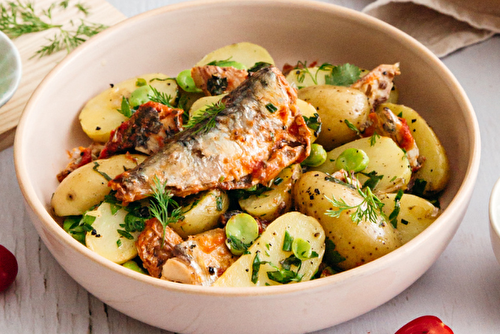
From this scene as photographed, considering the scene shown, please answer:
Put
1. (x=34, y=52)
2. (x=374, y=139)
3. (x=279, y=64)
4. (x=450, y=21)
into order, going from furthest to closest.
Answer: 1. (x=450, y=21)
2. (x=34, y=52)
3. (x=279, y=64)
4. (x=374, y=139)

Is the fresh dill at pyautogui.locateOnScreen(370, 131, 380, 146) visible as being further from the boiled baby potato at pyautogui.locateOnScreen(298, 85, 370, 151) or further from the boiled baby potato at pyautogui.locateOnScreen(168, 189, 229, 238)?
the boiled baby potato at pyautogui.locateOnScreen(168, 189, 229, 238)

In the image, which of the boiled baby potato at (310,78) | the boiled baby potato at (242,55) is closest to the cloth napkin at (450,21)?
the boiled baby potato at (310,78)

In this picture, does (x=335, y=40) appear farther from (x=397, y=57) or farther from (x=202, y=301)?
(x=202, y=301)

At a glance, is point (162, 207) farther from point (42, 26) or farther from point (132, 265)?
point (42, 26)

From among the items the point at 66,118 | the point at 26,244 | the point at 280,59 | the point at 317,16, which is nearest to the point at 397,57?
the point at 317,16

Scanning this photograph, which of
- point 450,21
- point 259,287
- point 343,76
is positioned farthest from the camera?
point 450,21

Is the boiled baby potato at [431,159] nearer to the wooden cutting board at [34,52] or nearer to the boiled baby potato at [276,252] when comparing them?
the boiled baby potato at [276,252]

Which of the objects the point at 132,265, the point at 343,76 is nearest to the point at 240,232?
the point at 132,265
